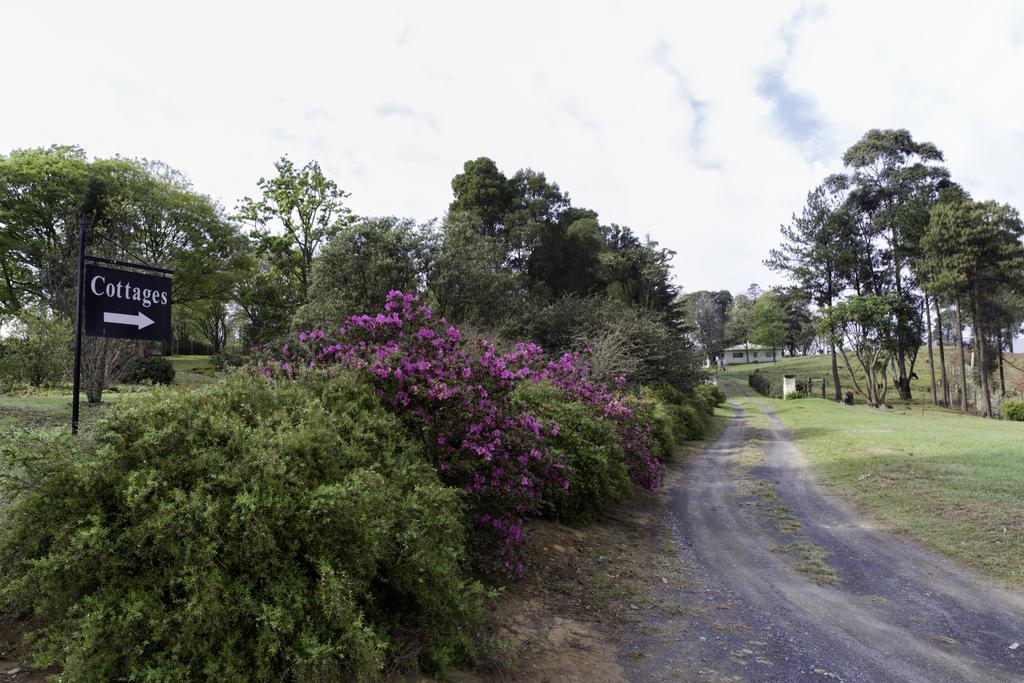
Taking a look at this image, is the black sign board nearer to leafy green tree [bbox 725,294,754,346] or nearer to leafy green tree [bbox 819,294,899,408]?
leafy green tree [bbox 819,294,899,408]

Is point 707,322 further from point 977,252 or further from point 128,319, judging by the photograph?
point 128,319

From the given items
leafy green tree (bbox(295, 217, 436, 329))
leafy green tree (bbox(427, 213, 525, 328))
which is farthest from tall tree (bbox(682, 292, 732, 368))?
leafy green tree (bbox(295, 217, 436, 329))

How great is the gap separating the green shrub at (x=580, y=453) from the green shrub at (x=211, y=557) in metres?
3.22

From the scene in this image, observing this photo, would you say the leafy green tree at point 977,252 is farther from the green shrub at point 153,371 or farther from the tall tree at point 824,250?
the green shrub at point 153,371

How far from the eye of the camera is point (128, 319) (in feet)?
14.8

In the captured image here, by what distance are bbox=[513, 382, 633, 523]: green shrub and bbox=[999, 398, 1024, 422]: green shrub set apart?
2833cm

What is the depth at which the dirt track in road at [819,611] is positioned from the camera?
3.88 metres

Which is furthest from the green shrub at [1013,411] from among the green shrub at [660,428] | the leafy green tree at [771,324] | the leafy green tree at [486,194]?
the leafy green tree at [771,324]

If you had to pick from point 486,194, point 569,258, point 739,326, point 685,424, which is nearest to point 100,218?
point 486,194

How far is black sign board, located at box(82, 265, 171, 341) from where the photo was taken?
170 inches

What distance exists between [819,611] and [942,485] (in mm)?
6251

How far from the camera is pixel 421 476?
4324 mm

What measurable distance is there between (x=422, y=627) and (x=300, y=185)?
28.8 metres

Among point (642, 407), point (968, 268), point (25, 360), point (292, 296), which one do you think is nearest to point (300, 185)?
point (292, 296)
